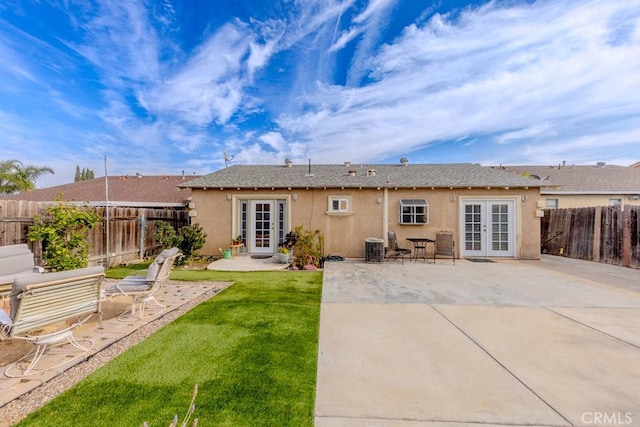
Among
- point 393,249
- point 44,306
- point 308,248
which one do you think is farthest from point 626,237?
point 44,306

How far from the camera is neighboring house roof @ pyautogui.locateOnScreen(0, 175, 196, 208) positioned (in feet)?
52.0

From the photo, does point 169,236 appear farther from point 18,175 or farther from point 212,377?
point 18,175

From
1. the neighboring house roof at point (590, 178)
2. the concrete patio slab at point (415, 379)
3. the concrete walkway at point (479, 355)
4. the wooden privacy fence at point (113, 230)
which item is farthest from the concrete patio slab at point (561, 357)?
the neighboring house roof at point (590, 178)

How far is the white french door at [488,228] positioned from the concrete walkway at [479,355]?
4261 millimetres

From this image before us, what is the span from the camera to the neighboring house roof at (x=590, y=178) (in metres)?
16.6

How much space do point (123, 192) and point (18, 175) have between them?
4754mm

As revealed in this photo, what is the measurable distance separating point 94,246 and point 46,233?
88.2 inches

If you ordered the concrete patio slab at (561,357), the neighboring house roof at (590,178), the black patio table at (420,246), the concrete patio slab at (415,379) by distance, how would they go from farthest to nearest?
the neighboring house roof at (590,178), the black patio table at (420,246), the concrete patio slab at (561,357), the concrete patio slab at (415,379)

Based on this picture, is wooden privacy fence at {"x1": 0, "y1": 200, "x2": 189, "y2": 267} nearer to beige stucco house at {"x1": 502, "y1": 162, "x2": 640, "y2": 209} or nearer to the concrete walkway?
the concrete walkway

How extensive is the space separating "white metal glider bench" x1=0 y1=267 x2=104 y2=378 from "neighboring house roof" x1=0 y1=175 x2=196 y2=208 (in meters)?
11.4

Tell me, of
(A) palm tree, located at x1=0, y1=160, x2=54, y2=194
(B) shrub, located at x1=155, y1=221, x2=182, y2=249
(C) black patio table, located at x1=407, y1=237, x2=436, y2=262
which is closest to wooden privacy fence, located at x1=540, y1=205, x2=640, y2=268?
(C) black patio table, located at x1=407, y1=237, x2=436, y2=262

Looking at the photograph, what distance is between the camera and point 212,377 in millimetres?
2854

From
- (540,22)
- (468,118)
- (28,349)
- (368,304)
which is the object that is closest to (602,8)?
(540,22)

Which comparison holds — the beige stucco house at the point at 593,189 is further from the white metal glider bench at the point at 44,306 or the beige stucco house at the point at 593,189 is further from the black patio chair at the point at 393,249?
the white metal glider bench at the point at 44,306
